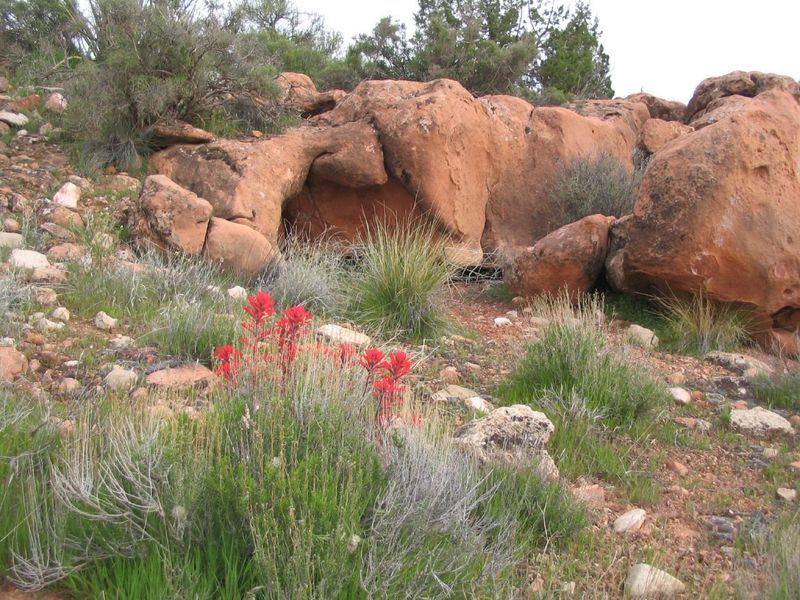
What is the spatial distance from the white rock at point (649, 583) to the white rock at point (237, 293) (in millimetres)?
3916

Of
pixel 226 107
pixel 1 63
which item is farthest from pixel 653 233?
pixel 1 63

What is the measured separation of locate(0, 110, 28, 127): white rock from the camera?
877cm

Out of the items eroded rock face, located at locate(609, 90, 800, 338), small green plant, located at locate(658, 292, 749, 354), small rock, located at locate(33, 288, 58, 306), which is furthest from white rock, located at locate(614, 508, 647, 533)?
eroded rock face, located at locate(609, 90, 800, 338)

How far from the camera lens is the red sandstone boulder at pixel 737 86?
9389 mm

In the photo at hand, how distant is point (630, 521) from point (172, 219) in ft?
16.4

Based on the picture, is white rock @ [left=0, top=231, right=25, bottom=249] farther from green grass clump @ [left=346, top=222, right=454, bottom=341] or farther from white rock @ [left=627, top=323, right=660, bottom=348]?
white rock @ [left=627, top=323, right=660, bottom=348]

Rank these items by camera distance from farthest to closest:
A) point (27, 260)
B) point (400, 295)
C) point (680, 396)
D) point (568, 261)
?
1. point (568, 261)
2. point (400, 295)
3. point (27, 260)
4. point (680, 396)

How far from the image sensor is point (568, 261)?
762 centimetres

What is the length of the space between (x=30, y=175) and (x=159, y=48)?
76.3 inches

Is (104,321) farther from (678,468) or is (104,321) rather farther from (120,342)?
(678,468)

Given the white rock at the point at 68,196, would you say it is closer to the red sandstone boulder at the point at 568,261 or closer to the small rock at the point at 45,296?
the small rock at the point at 45,296

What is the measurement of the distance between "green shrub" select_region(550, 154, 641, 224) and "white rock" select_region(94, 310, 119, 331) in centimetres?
590

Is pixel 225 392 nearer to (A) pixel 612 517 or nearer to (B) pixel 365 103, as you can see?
(A) pixel 612 517

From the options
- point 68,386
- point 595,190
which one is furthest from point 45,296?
point 595,190
